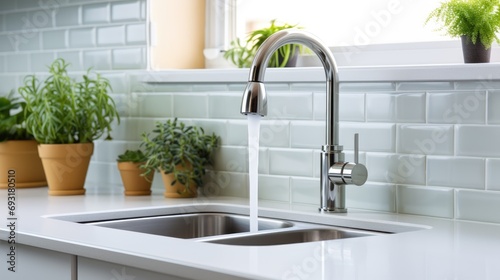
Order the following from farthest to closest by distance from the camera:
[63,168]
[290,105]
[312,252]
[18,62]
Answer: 1. [18,62]
2. [63,168]
3. [290,105]
4. [312,252]

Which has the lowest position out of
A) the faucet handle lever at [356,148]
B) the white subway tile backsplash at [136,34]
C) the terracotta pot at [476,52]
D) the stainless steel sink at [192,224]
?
the stainless steel sink at [192,224]

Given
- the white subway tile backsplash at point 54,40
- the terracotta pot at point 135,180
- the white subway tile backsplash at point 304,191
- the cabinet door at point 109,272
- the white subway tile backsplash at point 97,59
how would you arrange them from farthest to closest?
the white subway tile backsplash at point 54,40, the white subway tile backsplash at point 97,59, the terracotta pot at point 135,180, the white subway tile backsplash at point 304,191, the cabinet door at point 109,272

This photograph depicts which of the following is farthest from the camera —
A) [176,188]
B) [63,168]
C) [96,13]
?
[96,13]

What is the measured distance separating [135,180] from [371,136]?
708 millimetres

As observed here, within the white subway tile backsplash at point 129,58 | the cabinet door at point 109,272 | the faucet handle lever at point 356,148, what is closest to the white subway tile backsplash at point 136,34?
the white subway tile backsplash at point 129,58

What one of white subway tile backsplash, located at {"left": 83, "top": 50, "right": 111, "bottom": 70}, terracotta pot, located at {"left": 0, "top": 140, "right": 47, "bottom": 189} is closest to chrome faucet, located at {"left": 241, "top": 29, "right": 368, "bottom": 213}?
white subway tile backsplash, located at {"left": 83, "top": 50, "right": 111, "bottom": 70}

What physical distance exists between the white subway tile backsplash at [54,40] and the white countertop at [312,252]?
0.97 meters

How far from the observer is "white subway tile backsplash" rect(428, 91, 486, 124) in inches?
69.2

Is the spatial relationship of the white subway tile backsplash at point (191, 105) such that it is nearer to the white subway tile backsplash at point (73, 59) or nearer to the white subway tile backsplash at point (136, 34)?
the white subway tile backsplash at point (136, 34)

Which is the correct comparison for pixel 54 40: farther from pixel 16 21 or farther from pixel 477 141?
pixel 477 141

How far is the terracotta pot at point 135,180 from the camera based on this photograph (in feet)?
7.58

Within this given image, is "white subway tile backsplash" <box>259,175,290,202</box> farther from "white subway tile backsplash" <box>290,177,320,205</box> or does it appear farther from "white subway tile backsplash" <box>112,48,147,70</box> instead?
"white subway tile backsplash" <box>112,48,147,70</box>

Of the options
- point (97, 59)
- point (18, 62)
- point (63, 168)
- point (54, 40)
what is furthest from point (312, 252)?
point (18, 62)

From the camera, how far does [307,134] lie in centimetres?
208
